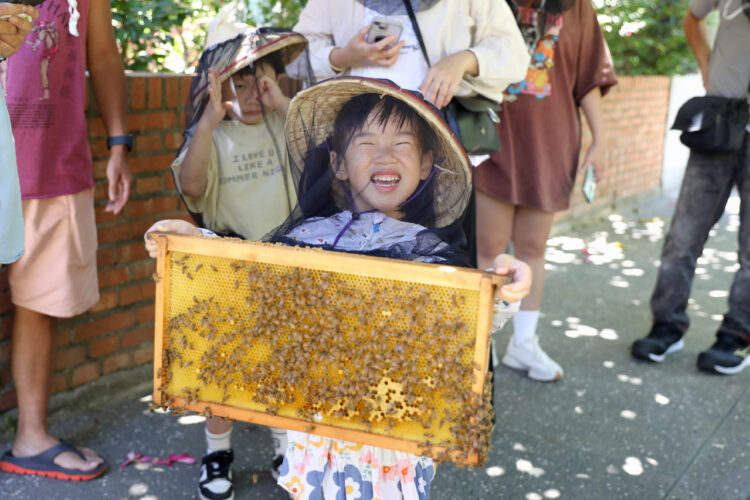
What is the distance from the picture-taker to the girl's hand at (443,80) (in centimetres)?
304

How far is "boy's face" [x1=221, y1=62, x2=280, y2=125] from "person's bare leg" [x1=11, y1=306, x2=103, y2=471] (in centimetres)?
124

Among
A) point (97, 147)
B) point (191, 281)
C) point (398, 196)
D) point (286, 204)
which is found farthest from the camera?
point (97, 147)

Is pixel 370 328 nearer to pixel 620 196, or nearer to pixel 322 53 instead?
pixel 322 53

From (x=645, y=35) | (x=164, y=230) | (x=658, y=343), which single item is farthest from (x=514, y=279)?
(x=645, y=35)

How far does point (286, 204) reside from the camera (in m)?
3.25

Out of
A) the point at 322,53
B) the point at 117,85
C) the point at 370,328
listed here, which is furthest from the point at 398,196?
the point at 117,85

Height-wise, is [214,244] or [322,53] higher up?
[322,53]

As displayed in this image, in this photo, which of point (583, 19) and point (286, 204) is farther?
point (583, 19)

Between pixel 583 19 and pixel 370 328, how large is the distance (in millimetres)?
2948

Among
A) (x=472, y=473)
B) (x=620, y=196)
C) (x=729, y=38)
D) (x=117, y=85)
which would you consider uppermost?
(x=729, y=38)

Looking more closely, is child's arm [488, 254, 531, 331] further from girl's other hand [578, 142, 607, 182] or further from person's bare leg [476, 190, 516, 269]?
girl's other hand [578, 142, 607, 182]

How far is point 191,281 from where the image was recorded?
7.77 ft

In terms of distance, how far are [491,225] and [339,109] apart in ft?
6.15

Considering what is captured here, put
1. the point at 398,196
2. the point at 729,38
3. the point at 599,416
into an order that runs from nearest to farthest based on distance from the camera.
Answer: the point at 398,196, the point at 599,416, the point at 729,38
